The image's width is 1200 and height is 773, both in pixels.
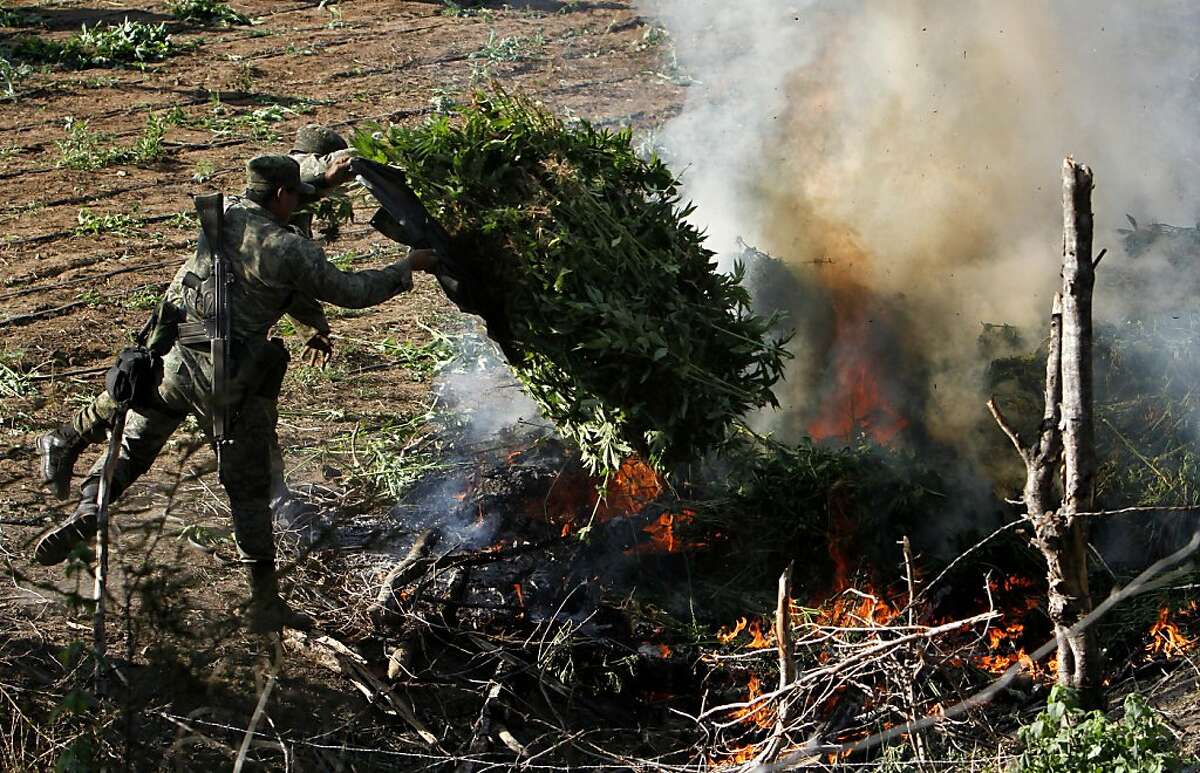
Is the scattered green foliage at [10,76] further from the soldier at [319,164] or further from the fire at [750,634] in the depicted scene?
the fire at [750,634]

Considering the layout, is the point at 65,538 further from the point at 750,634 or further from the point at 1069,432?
the point at 1069,432

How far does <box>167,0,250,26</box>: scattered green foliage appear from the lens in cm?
1426

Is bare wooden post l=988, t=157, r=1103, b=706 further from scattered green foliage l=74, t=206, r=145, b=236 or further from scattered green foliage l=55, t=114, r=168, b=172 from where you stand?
scattered green foliage l=55, t=114, r=168, b=172

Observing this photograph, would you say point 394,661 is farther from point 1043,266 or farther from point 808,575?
point 1043,266

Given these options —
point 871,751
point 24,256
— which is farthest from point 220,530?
point 24,256

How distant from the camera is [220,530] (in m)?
6.54

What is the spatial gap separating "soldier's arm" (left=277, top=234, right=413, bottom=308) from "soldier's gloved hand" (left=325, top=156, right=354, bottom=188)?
34cm

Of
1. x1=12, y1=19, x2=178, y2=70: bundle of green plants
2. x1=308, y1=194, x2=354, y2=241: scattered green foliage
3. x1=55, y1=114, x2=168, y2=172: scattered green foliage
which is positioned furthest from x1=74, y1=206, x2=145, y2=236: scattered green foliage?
x1=308, y1=194, x2=354, y2=241: scattered green foliage

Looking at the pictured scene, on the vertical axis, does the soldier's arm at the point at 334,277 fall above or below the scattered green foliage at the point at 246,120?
above

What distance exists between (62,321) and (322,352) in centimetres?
343

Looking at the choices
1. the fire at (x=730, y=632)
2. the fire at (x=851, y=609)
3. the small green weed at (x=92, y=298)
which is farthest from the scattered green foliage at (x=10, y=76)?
the fire at (x=851, y=609)

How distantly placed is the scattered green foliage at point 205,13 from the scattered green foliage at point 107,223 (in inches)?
194

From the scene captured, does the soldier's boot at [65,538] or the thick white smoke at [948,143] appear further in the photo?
the thick white smoke at [948,143]

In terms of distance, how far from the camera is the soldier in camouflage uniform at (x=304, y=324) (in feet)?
18.7
